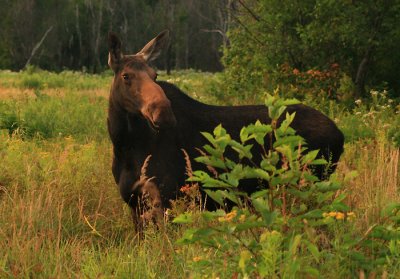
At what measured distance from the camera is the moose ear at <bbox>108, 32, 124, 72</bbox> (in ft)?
17.1

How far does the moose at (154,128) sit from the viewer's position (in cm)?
483

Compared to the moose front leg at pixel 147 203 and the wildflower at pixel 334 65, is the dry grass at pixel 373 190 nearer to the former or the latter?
the moose front leg at pixel 147 203

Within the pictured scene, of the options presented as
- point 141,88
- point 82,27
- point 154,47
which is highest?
point 82,27

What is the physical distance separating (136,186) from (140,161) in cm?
23

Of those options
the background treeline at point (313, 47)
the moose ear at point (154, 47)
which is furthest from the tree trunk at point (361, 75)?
the moose ear at point (154, 47)

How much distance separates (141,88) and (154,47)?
2.68 ft

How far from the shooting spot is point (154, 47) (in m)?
5.52

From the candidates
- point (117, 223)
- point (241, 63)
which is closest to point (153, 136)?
point (117, 223)

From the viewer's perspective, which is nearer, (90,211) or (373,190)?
(373,190)

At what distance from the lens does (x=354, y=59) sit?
1366 cm

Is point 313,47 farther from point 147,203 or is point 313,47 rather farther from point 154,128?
point 147,203

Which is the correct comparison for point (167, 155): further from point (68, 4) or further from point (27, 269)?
point (68, 4)

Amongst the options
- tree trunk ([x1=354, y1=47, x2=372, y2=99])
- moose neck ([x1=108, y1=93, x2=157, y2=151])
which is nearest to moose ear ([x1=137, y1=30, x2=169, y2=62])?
moose neck ([x1=108, y1=93, x2=157, y2=151])

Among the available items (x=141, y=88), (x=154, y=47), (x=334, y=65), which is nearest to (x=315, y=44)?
(x=334, y=65)
